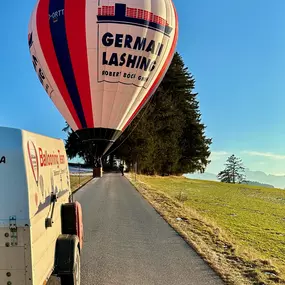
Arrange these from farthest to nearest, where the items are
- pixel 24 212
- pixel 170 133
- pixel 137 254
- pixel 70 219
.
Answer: pixel 170 133 → pixel 137 254 → pixel 70 219 → pixel 24 212

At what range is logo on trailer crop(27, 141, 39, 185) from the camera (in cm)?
420

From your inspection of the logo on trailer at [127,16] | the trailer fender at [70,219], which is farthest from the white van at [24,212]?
the logo on trailer at [127,16]

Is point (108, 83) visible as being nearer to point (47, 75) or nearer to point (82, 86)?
point (82, 86)

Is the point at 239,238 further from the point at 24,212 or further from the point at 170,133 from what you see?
the point at 170,133

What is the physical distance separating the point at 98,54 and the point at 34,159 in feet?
34.8


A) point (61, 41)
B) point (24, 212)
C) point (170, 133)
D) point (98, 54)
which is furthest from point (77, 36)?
point (170, 133)

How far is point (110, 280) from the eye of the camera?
20.2ft

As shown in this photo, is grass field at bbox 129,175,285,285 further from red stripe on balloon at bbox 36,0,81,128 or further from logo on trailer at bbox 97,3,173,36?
logo on trailer at bbox 97,3,173,36

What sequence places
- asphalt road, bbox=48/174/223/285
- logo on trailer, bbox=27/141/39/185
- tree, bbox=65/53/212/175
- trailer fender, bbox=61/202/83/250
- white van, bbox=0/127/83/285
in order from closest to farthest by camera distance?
white van, bbox=0/127/83/285 → logo on trailer, bbox=27/141/39/185 → trailer fender, bbox=61/202/83/250 → asphalt road, bbox=48/174/223/285 → tree, bbox=65/53/212/175

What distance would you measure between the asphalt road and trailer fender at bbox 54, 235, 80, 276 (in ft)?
3.86

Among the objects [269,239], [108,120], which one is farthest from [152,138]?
[269,239]

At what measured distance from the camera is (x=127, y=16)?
1419 centimetres

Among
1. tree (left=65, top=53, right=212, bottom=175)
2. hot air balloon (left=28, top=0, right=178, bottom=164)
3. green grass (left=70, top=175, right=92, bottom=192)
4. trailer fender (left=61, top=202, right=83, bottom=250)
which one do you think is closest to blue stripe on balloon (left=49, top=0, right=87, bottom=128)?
hot air balloon (left=28, top=0, right=178, bottom=164)

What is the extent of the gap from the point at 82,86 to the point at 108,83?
3.54ft
